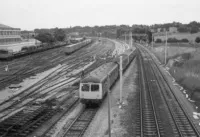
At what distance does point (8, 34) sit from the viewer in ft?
275

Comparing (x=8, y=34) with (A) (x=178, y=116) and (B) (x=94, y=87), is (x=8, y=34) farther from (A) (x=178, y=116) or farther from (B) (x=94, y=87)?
(A) (x=178, y=116)

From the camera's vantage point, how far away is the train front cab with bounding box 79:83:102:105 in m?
20.2

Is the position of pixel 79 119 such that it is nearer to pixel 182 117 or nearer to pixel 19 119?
pixel 19 119

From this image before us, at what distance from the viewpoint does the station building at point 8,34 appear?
3079 inches

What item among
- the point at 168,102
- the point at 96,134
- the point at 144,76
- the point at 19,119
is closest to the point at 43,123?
the point at 19,119

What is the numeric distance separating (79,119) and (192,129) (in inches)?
307

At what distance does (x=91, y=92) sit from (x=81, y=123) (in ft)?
10.9

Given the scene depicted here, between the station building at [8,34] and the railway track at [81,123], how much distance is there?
65719 mm

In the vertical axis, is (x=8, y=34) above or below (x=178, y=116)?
above

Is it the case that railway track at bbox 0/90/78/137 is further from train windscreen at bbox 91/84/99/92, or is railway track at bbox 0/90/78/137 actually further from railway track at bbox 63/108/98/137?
train windscreen at bbox 91/84/99/92

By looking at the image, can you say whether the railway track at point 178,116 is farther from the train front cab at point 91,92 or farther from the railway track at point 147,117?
the train front cab at point 91,92

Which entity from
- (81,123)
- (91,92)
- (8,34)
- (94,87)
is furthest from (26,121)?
(8,34)

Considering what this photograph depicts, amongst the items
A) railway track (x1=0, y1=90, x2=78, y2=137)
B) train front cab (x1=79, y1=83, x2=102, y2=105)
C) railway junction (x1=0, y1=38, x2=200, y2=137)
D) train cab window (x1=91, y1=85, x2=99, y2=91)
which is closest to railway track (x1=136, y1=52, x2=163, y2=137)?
railway junction (x1=0, y1=38, x2=200, y2=137)

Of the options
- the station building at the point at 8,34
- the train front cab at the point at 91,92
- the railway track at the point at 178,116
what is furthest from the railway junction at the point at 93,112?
the station building at the point at 8,34
